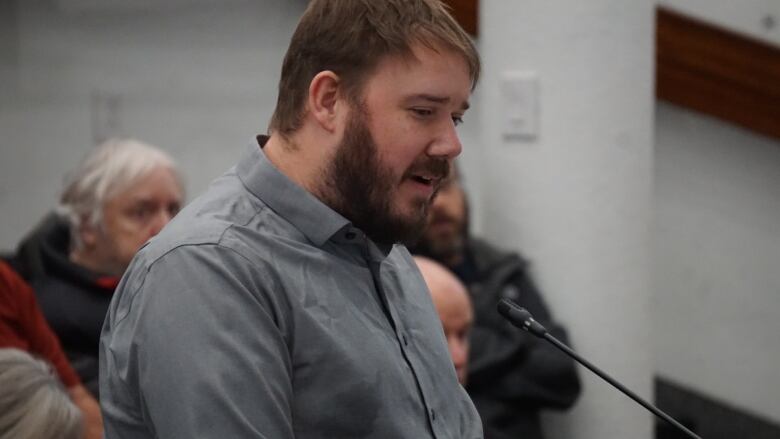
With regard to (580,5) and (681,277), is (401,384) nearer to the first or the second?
(580,5)

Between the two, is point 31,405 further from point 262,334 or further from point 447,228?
point 447,228

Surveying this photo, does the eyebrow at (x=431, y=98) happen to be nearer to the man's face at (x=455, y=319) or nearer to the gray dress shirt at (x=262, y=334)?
the gray dress shirt at (x=262, y=334)

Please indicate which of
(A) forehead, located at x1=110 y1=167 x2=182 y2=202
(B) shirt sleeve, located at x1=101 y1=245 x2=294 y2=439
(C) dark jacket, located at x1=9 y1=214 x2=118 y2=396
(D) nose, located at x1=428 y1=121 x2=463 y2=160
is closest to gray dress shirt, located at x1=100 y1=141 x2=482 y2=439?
(B) shirt sleeve, located at x1=101 y1=245 x2=294 y2=439

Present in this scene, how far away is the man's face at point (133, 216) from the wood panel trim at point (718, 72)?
1406 millimetres

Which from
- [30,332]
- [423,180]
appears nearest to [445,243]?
[30,332]

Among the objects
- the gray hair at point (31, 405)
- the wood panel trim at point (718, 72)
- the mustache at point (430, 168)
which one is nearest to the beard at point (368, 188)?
the mustache at point (430, 168)

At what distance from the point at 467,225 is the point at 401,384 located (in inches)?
80.8

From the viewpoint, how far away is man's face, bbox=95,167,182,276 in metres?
2.75

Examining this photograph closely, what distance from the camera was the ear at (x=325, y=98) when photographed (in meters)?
1.29

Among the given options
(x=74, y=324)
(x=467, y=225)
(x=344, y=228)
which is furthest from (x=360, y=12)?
(x=467, y=225)

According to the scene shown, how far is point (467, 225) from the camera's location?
3291mm

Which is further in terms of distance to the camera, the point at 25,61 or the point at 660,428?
the point at 25,61

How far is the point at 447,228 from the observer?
323cm

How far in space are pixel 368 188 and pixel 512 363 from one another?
5.48ft
